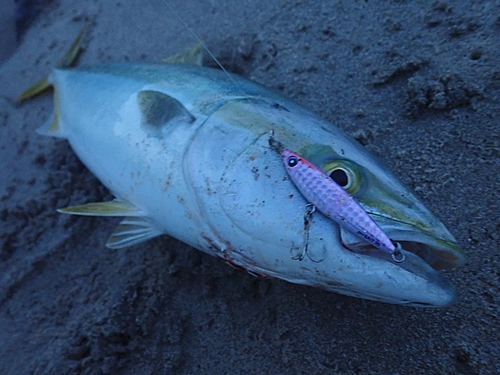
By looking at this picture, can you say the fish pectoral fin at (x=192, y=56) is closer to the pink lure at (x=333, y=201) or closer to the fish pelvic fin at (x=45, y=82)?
the fish pelvic fin at (x=45, y=82)

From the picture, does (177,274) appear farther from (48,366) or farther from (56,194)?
(56,194)

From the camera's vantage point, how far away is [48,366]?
1.66 m

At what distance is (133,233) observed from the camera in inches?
68.3

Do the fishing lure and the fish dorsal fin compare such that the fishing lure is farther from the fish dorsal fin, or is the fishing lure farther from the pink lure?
the fish dorsal fin

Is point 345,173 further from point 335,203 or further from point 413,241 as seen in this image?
point 413,241

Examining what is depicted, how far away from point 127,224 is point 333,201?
1.02 metres

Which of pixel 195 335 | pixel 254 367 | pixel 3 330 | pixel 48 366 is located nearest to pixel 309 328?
pixel 254 367

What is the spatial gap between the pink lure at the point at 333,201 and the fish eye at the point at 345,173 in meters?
0.04

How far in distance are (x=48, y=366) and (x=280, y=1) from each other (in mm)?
2460

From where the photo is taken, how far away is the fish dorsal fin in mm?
1624

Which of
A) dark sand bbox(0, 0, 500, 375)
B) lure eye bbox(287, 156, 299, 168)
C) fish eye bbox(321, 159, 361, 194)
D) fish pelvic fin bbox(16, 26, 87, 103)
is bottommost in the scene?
dark sand bbox(0, 0, 500, 375)

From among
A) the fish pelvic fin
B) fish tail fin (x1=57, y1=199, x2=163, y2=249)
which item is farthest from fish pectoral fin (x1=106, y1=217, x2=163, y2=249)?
the fish pelvic fin

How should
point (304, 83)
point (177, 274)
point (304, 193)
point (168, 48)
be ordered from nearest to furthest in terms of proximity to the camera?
point (304, 193) → point (177, 274) → point (304, 83) → point (168, 48)

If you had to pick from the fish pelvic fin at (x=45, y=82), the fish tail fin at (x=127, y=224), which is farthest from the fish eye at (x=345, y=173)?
the fish pelvic fin at (x=45, y=82)
